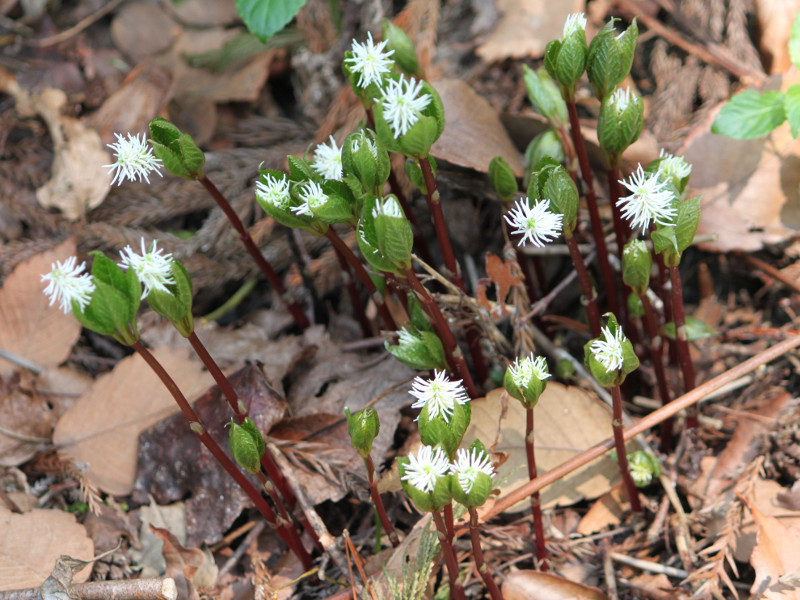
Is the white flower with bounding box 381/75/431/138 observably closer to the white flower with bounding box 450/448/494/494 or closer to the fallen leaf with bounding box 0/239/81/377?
the white flower with bounding box 450/448/494/494

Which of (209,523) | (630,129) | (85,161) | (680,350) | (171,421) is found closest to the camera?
(630,129)

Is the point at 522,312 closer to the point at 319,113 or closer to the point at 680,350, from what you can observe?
the point at 680,350

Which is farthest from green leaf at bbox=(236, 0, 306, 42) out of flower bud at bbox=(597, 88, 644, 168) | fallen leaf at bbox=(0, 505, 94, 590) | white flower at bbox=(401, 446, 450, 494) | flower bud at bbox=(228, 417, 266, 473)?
fallen leaf at bbox=(0, 505, 94, 590)

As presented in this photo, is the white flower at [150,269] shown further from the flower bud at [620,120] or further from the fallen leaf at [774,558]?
the fallen leaf at [774,558]

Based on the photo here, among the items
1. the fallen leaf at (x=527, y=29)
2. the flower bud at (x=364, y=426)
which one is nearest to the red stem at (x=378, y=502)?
the flower bud at (x=364, y=426)

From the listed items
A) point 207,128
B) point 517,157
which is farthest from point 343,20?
point 517,157
